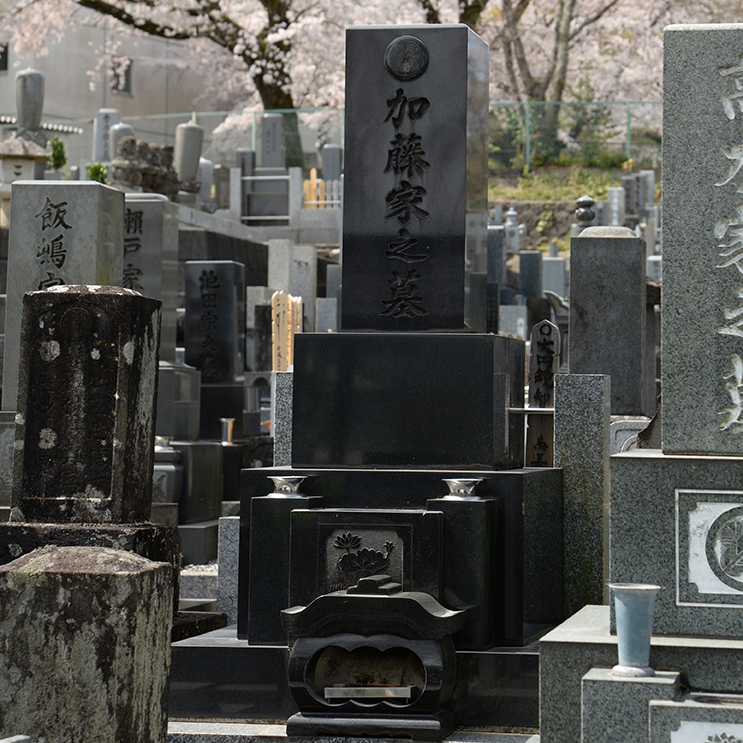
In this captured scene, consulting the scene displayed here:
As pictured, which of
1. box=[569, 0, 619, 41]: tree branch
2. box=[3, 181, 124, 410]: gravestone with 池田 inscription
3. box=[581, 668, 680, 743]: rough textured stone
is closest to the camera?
box=[581, 668, 680, 743]: rough textured stone

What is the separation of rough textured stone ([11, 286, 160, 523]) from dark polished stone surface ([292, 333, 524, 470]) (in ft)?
3.04

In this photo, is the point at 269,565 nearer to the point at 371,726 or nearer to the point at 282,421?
the point at 371,726

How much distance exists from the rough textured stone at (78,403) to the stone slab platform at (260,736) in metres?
0.93

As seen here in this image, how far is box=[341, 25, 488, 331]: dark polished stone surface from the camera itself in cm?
577

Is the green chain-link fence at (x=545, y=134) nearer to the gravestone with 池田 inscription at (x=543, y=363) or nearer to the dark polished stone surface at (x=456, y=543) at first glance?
the gravestone with 池田 inscription at (x=543, y=363)

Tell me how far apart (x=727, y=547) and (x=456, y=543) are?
139 cm

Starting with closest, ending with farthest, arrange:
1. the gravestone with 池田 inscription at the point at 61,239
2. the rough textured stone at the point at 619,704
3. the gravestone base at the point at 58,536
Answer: the rough textured stone at the point at 619,704 < the gravestone base at the point at 58,536 < the gravestone with 池田 inscription at the point at 61,239

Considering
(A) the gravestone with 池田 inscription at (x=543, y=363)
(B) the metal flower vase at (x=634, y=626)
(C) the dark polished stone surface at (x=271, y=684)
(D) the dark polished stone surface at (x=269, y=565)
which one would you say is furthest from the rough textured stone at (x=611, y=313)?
(B) the metal flower vase at (x=634, y=626)

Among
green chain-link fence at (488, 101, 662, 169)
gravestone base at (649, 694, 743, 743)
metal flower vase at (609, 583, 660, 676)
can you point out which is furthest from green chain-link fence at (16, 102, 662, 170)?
gravestone base at (649, 694, 743, 743)

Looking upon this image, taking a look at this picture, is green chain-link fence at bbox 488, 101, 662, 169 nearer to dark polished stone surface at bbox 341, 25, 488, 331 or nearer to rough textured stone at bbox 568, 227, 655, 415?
rough textured stone at bbox 568, 227, 655, 415

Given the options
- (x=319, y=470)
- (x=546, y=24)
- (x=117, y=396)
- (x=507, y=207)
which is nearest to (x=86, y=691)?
(x=117, y=396)

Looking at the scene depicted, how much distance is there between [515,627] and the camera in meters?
5.18

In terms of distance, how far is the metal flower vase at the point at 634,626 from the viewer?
12.2ft

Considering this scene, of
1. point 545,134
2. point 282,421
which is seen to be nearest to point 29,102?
point 545,134
